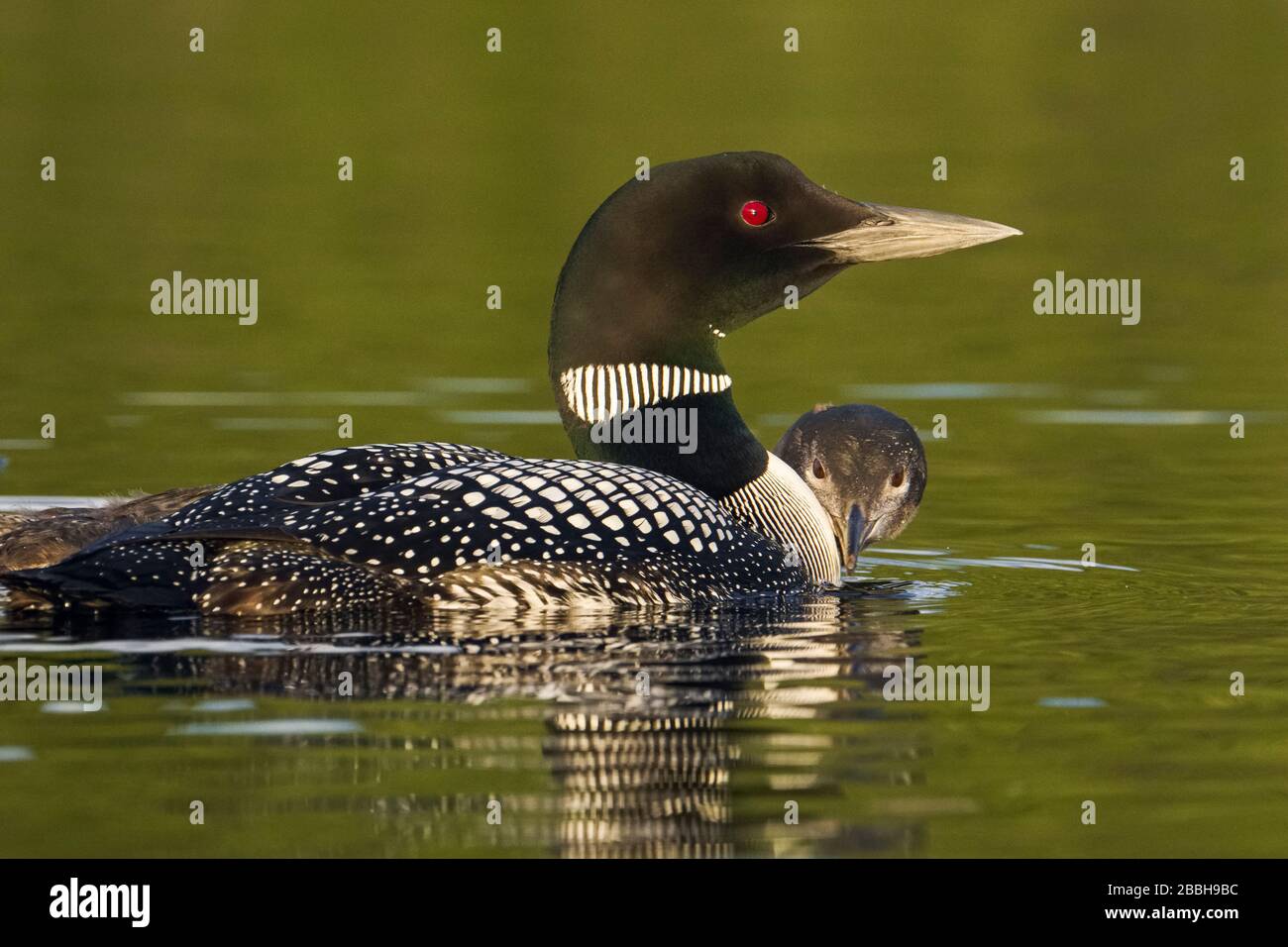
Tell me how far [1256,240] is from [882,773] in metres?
11.9

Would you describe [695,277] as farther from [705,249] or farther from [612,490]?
[612,490]

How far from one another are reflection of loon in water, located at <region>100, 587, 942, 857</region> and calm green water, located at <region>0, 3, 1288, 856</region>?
14mm

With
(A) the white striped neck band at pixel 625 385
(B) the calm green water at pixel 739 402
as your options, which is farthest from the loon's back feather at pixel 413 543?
(A) the white striped neck band at pixel 625 385

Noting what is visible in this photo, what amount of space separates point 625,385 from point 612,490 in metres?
0.77

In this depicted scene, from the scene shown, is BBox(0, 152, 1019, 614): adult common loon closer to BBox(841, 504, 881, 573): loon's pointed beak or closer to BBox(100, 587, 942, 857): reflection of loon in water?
BBox(841, 504, 881, 573): loon's pointed beak

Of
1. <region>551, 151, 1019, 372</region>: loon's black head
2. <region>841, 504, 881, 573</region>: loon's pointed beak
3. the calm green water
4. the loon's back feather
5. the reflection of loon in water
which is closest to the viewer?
the reflection of loon in water

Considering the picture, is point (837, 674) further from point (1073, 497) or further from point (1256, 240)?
point (1256, 240)

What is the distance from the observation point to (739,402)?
426 inches

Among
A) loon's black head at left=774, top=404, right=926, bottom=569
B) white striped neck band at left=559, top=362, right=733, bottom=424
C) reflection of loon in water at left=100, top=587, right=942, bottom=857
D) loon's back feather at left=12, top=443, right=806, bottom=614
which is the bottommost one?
reflection of loon in water at left=100, top=587, right=942, bottom=857

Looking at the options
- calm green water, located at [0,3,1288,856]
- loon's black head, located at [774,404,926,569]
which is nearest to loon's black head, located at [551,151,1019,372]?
loon's black head, located at [774,404,926,569]

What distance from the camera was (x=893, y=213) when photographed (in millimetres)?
7023

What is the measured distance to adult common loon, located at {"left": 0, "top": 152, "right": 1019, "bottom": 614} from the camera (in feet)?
19.2

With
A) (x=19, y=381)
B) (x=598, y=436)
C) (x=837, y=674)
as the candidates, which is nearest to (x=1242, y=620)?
(x=837, y=674)

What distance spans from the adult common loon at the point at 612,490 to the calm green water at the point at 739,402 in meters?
0.14
